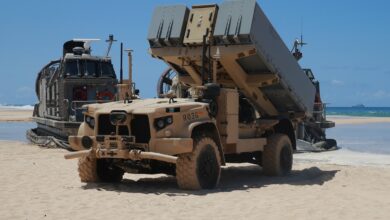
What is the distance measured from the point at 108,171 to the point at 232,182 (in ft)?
7.45

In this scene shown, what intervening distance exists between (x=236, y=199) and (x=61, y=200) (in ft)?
8.10

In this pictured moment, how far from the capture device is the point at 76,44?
21.7m

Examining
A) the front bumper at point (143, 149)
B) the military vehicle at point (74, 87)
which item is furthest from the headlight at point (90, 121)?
the military vehicle at point (74, 87)

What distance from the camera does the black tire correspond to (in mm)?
11047

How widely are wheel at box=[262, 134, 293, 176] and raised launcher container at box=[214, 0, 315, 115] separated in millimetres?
695

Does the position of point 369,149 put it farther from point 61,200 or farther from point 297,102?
point 61,200

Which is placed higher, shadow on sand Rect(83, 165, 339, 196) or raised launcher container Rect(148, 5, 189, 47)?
raised launcher container Rect(148, 5, 189, 47)

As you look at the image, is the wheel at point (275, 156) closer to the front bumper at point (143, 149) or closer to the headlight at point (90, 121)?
the front bumper at point (143, 149)

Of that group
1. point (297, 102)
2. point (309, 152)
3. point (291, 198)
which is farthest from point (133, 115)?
point (309, 152)

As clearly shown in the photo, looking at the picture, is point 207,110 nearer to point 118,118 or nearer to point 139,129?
point 139,129

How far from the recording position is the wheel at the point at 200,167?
985cm

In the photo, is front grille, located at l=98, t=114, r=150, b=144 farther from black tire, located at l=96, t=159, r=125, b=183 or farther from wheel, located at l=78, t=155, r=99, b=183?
black tire, located at l=96, t=159, r=125, b=183

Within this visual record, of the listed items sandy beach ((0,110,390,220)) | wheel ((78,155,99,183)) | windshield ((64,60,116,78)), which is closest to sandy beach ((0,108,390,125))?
windshield ((64,60,116,78))

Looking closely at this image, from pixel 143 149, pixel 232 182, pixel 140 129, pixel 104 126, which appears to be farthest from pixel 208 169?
pixel 104 126
